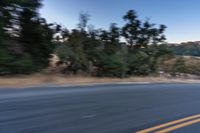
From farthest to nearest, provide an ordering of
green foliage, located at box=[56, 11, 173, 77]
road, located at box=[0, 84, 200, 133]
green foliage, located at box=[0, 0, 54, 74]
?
green foliage, located at box=[56, 11, 173, 77]
green foliage, located at box=[0, 0, 54, 74]
road, located at box=[0, 84, 200, 133]

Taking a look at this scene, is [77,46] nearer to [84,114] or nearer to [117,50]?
[117,50]

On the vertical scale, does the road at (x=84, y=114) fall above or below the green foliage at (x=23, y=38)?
below

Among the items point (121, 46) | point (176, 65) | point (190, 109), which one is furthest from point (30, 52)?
point (176, 65)

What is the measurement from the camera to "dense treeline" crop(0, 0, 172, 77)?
67.2 feet

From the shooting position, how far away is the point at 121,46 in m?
28.6

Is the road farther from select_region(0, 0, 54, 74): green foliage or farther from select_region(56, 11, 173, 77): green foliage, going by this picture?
select_region(56, 11, 173, 77): green foliage

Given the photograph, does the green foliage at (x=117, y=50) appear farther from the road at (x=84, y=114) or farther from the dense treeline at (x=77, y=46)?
the road at (x=84, y=114)

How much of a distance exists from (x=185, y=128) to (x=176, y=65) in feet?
95.8

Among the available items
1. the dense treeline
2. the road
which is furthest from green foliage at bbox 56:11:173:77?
the road

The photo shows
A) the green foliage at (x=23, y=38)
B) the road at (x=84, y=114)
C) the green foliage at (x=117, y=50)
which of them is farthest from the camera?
the green foliage at (x=117, y=50)

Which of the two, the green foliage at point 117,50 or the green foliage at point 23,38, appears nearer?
the green foliage at point 23,38

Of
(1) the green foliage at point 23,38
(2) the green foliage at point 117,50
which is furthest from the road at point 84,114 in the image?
(2) the green foliage at point 117,50

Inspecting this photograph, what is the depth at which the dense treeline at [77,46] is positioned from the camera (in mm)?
20484

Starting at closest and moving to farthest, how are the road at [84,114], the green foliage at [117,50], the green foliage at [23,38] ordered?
1. the road at [84,114]
2. the green foliage at [23,38]
3. the green foliage at [117,50]
